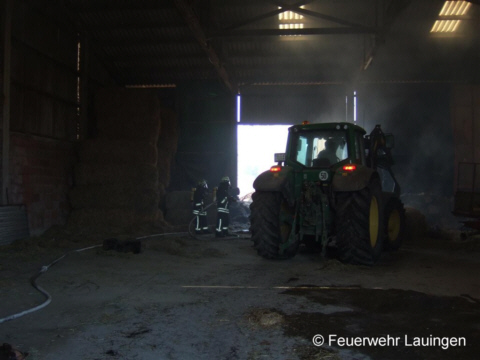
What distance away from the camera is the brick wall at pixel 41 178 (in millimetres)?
10398

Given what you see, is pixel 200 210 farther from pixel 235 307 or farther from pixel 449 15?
→ pixel 449 15

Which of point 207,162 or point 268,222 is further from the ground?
point 207,162

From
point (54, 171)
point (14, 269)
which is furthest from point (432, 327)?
point (54, 171)

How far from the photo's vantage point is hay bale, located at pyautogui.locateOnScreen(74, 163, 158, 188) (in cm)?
1250

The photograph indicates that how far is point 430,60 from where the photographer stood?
53.1 feet

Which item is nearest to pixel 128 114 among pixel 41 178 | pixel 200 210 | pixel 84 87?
→ pixel 84 87

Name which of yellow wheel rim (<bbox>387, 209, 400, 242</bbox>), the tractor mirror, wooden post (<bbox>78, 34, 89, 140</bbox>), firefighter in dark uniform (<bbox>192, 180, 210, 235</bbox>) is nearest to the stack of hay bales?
wooden post (<bbox>78, 34, 89, 140</bbox>)

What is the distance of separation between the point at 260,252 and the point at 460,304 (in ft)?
11.8

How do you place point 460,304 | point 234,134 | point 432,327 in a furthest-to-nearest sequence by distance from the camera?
point 234,134, point 460,304, point 432,327

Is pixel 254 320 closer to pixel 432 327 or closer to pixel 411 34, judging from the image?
pixel 432 327

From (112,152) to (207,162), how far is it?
Answer: 568 centimetres

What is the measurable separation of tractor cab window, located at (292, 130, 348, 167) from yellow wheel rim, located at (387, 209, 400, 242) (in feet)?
7.70

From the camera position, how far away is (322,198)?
7527 mm

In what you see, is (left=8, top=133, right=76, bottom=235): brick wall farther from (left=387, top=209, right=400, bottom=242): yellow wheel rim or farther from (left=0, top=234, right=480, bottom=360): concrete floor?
(left=387, top=209, right=400, bottom=242): yellow wheel rim
